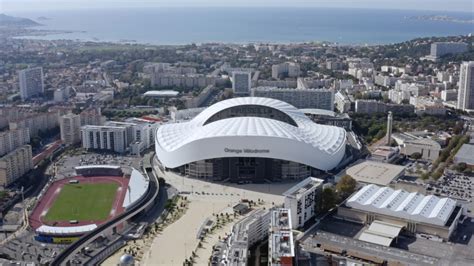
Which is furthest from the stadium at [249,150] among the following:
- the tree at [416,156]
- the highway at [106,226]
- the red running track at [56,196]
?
the tree at [416,156]

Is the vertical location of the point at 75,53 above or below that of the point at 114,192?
above

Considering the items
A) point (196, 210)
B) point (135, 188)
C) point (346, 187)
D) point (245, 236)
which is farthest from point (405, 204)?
point (135, 188)

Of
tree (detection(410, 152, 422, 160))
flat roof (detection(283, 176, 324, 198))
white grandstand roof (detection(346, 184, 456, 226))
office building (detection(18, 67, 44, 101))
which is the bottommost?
tree (detection(410, 152, 422, 160))

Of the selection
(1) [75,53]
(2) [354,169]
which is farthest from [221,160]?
(1) [75,53]

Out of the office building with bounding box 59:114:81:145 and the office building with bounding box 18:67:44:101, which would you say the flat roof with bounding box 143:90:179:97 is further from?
the office building with bounding box 59:114:81:145

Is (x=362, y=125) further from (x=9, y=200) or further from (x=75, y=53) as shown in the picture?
(x=75, y=53)

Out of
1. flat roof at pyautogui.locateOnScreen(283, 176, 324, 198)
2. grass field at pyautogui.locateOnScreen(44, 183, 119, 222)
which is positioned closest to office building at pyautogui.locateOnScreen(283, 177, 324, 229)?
flat roof at pyautogui.locateOnScreen(283, 176, 324, 198)
